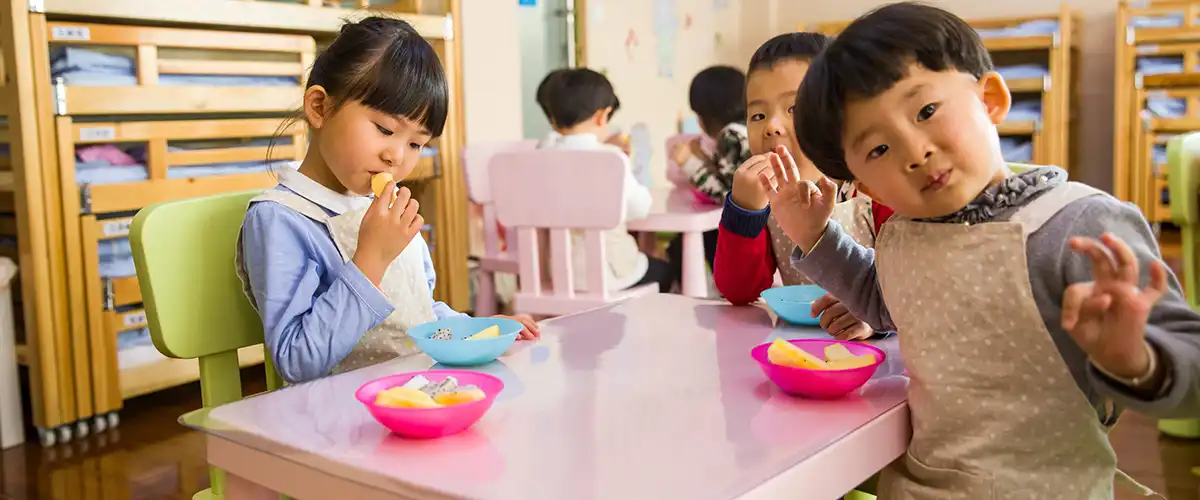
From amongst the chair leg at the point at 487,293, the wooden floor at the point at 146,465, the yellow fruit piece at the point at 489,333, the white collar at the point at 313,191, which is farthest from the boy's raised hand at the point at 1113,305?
the chair leg at the point at 487,293

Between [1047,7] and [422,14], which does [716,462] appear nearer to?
[422,14]

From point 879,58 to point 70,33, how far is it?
2.27 metres

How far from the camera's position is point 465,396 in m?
0.82

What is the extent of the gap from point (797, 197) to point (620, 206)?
1334 mm

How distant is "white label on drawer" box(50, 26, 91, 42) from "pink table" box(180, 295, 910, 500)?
1.88 meters

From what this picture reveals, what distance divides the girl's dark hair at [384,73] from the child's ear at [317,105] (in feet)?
0.03

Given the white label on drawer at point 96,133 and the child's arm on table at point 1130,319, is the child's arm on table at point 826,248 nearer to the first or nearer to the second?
the child's arm on table at point 1130,319

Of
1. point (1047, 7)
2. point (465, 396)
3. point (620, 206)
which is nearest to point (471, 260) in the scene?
point (620, 206)

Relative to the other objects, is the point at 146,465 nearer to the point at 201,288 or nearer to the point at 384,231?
the point at 201,288

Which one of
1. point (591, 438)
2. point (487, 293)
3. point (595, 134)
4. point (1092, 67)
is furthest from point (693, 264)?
point (1092, 67)

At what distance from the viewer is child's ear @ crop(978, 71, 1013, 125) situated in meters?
0.88

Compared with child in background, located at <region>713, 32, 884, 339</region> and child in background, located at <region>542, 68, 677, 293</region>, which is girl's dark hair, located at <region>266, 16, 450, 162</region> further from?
child in background, located at <region>542, 68, 677, 293</region>

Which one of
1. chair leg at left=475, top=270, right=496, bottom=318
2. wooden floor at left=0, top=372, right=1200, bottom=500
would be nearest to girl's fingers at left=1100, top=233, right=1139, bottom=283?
wooden floor at left=0, top=372, right=1200, bottom=500

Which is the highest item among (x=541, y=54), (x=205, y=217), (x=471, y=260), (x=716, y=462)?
(x=541, y=54)
